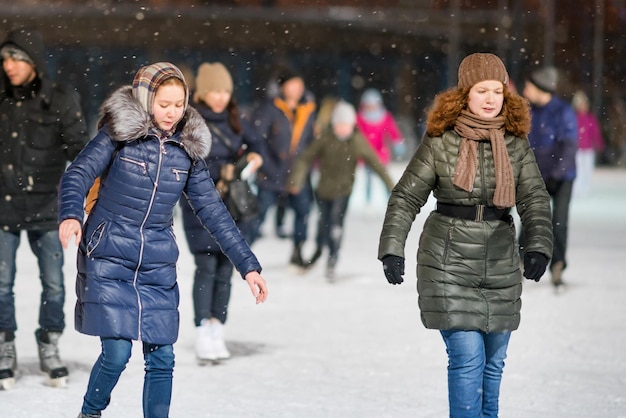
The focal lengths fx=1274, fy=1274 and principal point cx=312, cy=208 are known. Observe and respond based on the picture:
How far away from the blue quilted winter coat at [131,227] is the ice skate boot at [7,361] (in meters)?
1.46

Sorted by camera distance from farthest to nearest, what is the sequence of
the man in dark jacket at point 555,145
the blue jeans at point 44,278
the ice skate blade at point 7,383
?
1. the man in dark jacket at point 555,145
2. the blue jeans at point 44,278
3. the ice skate blade at point 7,383

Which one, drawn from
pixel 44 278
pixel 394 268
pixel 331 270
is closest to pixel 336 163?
pixel 331 270

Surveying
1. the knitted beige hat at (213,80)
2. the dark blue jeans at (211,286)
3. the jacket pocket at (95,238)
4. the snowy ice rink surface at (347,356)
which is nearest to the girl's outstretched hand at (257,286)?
the jacket pocket at (95,238)

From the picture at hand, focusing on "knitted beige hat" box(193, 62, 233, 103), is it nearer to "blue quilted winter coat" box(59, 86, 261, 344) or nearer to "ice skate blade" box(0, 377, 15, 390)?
"ice skate blade" box(0, 377, 15, 390)

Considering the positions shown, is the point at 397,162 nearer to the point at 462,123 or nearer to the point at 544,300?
the point at 544,300

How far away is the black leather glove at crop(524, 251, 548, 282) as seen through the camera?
4398 millimetres

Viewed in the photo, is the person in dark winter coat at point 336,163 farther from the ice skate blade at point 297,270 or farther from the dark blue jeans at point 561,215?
the dark blue jeans at point 561,215

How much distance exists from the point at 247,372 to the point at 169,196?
207cm

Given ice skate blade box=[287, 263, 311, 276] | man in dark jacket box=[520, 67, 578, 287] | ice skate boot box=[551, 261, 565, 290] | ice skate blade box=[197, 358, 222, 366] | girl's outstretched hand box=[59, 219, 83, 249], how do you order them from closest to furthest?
girl's outstretched hand box=[59, 219, 83, 249]
ice skate blade box=[197, 358, 222, 366]
man in dark jacket box=[520, 67, 578, 287]
ice skate boot box=[551, 261, 565, 290]
ice skate blade box=[287, 263, 311, 276]

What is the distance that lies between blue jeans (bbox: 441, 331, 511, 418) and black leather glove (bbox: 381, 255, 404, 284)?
1.14 ft

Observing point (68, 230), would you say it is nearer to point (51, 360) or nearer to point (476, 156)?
point (476, 156)

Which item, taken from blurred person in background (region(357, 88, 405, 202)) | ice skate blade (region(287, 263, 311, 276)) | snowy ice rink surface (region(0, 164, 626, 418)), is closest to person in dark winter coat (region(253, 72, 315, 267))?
ice skate blade (region(287, 263, 311, 276))

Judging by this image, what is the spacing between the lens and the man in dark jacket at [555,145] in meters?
9.58

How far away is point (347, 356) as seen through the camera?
22.7 feet
